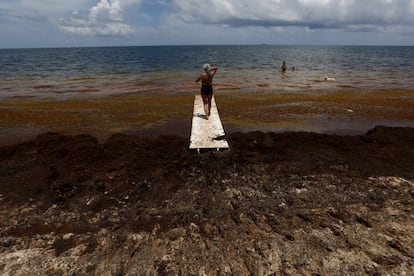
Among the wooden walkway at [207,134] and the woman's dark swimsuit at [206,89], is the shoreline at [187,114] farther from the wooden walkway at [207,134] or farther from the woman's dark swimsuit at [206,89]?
the woman's dark swimsuit at [206,89]

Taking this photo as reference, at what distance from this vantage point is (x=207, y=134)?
9.16 meters

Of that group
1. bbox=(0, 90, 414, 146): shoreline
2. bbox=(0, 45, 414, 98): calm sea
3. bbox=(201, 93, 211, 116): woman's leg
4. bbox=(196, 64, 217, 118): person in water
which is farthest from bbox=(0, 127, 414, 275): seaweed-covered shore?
bbox=(0, 45, 414, 98): calm sea

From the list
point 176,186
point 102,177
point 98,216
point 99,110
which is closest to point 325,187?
point 176,186

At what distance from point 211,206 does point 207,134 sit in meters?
3.96

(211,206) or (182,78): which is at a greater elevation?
(182,78)

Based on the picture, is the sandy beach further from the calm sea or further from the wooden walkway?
the calm sea

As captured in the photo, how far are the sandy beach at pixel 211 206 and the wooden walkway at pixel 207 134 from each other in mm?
346

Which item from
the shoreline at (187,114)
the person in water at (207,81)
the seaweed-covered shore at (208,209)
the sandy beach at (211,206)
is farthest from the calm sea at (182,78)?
the seaweed-covered shore at (208,209)

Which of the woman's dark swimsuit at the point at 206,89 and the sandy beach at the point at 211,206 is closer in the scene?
the sandy beach at the point at 211,206

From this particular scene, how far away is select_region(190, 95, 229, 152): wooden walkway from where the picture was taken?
809 centimetres

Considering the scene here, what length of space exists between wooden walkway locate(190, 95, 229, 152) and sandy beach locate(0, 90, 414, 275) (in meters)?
0.35

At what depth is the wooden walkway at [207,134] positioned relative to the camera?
26.5 feet

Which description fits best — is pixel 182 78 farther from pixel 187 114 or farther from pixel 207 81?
pixel 207 81

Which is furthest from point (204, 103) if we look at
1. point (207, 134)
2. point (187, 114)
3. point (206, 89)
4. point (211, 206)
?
point (211, 206)
